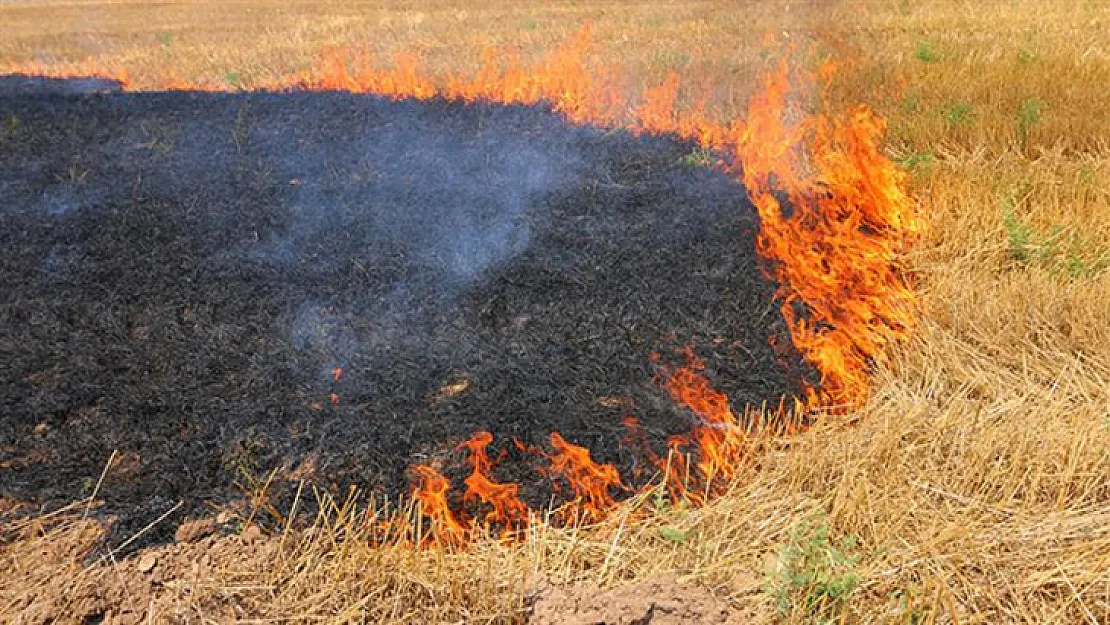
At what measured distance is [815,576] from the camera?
2336 mm

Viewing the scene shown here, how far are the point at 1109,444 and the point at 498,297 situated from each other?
10.3ft

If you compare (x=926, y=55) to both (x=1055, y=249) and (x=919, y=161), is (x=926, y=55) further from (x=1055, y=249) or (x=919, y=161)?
(x=1055, y=249)

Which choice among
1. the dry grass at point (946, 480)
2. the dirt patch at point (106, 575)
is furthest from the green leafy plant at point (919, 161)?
the dirt patch at point (106, 575)

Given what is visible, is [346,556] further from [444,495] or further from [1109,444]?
[1109,444]

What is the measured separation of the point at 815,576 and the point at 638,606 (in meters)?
0.60

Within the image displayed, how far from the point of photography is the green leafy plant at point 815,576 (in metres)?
2.28

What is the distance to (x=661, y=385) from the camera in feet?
12.1

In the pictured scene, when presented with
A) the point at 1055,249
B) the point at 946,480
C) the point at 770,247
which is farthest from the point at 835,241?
the point at 946,480

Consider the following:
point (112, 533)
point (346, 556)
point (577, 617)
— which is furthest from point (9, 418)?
point (577, 617)

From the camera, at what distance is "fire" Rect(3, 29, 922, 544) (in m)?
3.10

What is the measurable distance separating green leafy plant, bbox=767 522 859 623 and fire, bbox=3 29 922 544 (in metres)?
0.57

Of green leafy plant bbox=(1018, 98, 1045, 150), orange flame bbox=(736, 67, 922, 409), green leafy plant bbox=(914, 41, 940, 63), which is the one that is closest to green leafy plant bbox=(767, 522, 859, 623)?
orange flame bbox=(736, 67, 922, 409)

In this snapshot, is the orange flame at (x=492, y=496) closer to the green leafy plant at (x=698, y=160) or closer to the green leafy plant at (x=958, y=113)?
the green leafy plant at (x=698, y=160)

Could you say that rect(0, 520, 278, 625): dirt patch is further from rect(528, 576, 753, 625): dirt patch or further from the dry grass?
rect(528, 576, 753, 625): dirt patch
